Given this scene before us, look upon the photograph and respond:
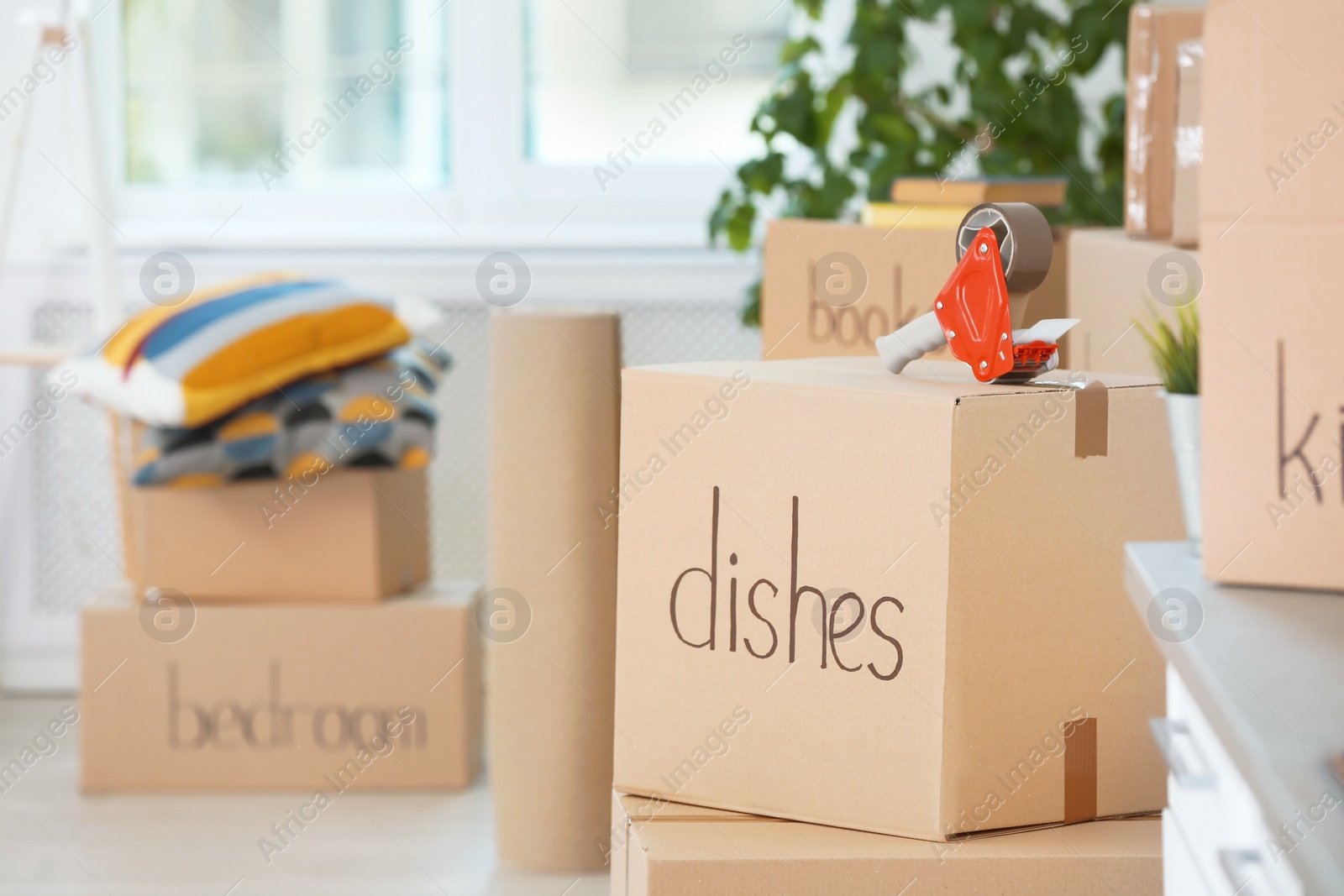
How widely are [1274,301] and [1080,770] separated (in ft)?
1.41

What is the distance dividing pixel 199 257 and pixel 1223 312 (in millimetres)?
2172

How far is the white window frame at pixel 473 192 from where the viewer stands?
254cm

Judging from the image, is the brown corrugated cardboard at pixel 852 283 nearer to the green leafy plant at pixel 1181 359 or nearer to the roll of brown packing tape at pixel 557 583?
the roll of brown packing tape at pixel 557 583

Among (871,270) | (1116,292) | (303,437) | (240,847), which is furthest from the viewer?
(303,437)

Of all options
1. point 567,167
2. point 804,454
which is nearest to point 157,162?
point 567,167

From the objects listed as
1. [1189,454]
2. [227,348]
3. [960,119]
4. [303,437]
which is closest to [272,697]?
[303,437]

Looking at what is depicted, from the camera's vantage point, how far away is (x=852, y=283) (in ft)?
4.95

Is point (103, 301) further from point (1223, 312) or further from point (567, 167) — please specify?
point (1223, 312)

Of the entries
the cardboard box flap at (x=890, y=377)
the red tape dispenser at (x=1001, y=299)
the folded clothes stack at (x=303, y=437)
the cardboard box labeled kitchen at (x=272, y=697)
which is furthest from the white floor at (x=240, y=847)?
the red tape dispenser at (x=1001, y=299)

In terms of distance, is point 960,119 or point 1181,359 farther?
point 960,119

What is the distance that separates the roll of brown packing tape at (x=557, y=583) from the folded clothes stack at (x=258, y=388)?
0.37 metres

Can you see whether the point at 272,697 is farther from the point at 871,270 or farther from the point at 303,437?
the point at 871,270

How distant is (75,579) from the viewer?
96.4 inches

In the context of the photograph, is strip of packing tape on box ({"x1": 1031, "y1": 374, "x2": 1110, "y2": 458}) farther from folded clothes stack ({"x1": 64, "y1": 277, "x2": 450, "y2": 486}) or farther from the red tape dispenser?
folded clothes stack ({"x1": 64, "y1": 277, "x2": 450, "y2": 486})
